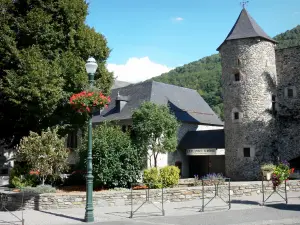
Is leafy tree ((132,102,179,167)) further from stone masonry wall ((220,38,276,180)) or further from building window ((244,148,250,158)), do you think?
building window ((244,148,250,158))

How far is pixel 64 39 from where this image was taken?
21891 millimetres

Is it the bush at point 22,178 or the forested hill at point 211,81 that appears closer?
the bush at point 22,178

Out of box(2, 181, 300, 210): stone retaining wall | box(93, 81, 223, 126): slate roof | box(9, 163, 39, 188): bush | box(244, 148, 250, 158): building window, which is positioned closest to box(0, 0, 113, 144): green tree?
box(9, 163, 39, 188): bush

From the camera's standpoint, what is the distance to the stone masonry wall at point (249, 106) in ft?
83.5

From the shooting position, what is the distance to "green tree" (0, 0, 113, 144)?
19.3 metres

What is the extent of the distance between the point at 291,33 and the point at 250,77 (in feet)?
181

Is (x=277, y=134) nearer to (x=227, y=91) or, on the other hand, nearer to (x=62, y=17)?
(x=227, y=91)

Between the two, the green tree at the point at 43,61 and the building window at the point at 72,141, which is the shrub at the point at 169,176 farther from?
the building window at the point at 72,141

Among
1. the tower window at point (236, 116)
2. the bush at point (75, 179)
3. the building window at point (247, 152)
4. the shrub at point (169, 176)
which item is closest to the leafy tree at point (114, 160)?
the shrub at point (169, 176)

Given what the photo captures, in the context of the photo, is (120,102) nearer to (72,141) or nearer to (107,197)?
(72,141)

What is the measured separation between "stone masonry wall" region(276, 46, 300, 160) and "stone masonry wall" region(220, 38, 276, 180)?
3.70 feet

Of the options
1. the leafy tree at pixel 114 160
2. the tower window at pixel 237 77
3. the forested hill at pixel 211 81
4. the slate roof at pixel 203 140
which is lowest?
the leafy tree at pixel 114 160

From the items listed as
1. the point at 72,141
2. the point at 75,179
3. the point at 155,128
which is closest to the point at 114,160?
the point at 75,179

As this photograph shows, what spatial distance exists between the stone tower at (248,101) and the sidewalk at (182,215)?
1028 centimetres
